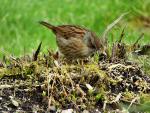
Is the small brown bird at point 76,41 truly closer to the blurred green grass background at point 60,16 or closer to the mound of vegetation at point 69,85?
the mound of vegetation at point 69,85

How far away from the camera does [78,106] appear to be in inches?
187

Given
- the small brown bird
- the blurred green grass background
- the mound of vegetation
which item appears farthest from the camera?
the blurred green grass background

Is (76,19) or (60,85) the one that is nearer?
(60,85)

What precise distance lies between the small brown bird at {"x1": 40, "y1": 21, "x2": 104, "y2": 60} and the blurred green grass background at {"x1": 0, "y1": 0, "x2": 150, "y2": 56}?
3656 mm

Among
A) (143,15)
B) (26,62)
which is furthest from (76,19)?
(26,62)

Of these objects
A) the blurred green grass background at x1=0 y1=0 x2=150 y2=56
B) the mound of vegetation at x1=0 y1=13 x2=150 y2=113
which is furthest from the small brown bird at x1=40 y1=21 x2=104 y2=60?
the blurred green grass background at x1=0 y1=0 x2=150 y2=56

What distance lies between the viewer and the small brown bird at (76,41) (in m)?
5.54

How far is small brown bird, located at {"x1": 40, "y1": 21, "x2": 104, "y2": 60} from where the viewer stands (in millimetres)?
5543

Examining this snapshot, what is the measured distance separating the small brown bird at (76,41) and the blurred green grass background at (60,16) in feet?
12.0

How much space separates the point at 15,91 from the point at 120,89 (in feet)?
2.85

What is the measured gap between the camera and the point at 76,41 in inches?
222

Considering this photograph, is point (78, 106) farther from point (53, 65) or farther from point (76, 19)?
point (76, 19)

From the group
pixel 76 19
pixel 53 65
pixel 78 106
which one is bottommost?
A: pixel 78 106

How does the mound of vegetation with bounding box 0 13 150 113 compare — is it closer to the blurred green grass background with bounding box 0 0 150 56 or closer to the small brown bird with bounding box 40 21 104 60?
the small brown bird with bounding box 40 21 104 60
